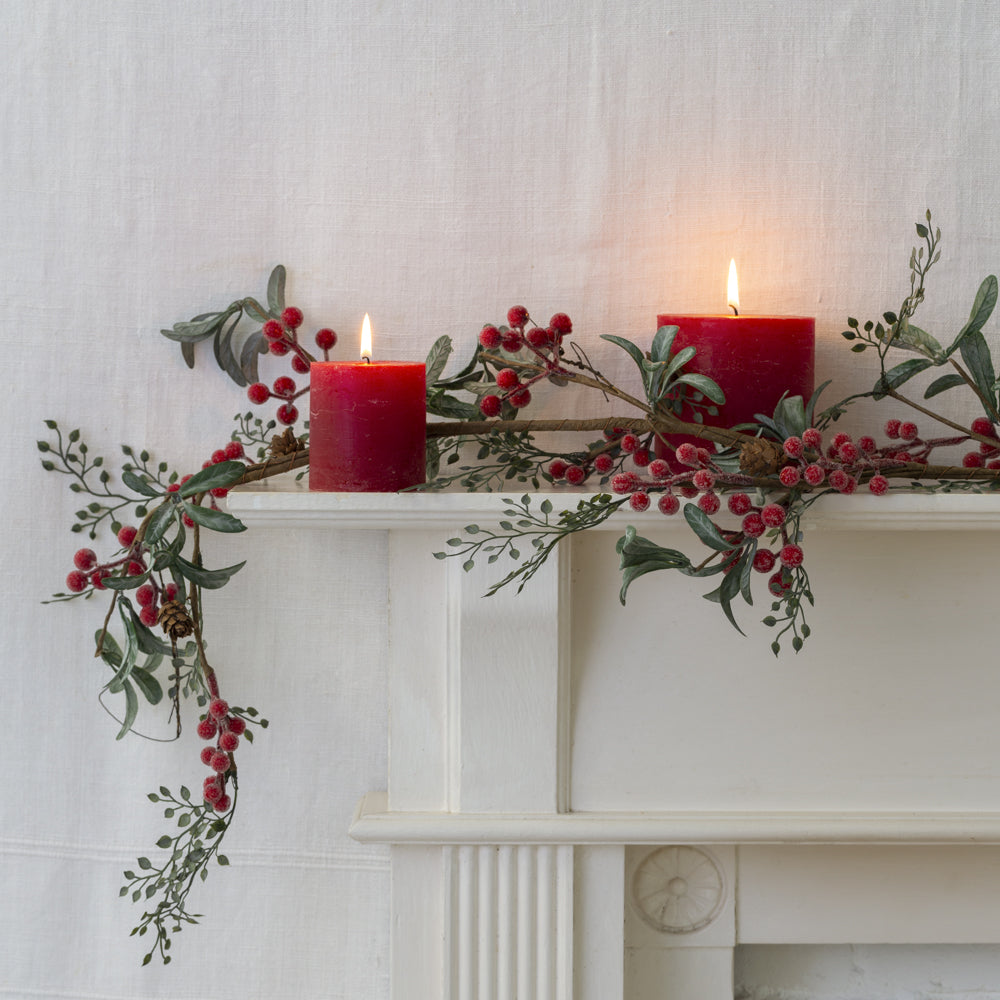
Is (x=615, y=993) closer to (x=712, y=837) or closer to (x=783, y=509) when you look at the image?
(x=712, y=837)

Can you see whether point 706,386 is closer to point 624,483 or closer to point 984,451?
point 624,483

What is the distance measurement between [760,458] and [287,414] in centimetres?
33

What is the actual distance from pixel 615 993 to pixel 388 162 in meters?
0.64

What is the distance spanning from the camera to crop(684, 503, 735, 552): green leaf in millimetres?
550

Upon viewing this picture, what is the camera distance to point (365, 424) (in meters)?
0.58

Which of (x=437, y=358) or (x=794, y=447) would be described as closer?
(x=794, y=447)

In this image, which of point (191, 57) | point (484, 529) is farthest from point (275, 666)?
point (191, 57)

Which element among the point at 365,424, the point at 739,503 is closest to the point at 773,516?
the point at 739,503

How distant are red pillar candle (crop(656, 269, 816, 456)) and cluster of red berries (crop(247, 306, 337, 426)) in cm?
26

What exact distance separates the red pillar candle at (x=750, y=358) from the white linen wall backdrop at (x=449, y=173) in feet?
0.33

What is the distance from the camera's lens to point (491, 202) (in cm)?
72

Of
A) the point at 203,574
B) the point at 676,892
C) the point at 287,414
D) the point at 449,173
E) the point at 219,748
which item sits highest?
the point at 449,173

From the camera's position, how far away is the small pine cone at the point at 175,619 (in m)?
0.67

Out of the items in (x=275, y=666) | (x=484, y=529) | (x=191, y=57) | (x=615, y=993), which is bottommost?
(x=615, y=993)
